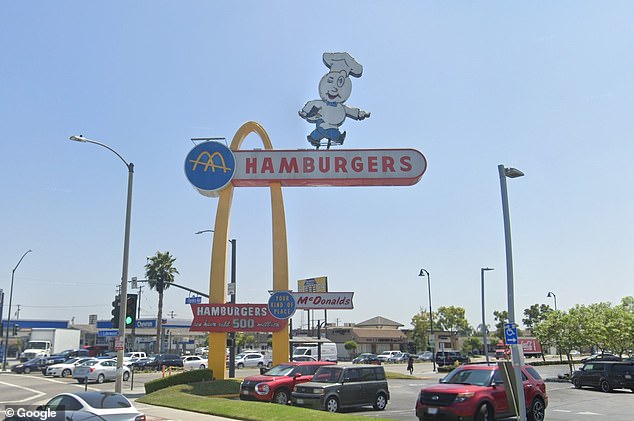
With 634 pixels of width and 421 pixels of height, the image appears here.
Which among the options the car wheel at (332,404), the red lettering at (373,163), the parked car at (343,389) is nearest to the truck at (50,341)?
the red lettering at (373,163)

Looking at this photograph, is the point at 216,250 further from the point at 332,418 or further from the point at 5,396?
the point at 332,418

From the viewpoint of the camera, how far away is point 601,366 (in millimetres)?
31562

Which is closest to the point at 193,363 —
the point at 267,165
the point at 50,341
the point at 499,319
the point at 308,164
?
the point at 267,165

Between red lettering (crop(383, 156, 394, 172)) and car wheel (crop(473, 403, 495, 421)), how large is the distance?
15334 mm

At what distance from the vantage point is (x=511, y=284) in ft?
47.9

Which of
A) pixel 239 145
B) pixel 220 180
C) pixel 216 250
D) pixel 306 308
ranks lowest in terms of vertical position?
pixel 306 308

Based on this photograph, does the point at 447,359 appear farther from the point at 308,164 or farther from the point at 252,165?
the point at 252,165

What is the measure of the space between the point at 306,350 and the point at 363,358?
14243 mm

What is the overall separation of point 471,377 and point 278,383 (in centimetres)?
807

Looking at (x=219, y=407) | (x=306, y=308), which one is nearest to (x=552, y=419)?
(x=219, y=407)

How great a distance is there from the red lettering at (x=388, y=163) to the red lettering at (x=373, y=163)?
405mm

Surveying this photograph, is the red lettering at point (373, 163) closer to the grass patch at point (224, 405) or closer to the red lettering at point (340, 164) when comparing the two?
the red lettering at point (340, 164)

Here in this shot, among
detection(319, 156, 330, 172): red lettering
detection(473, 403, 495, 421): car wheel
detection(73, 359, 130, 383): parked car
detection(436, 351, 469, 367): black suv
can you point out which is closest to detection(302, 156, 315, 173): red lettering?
detection(319, 156, 330, 172): red lettering

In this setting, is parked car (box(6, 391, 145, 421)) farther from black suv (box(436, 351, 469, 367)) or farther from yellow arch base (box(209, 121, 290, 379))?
black suv (box(436, 351, 469, 367))
